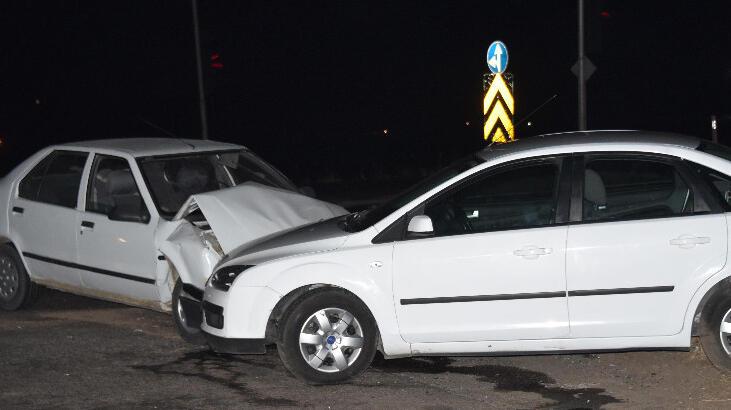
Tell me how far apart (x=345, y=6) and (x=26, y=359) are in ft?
179

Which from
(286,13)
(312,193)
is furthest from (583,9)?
(286,13)

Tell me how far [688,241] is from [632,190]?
1.82 ft

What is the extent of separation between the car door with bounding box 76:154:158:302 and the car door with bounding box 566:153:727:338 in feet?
11.3

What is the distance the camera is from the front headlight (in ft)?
22.8

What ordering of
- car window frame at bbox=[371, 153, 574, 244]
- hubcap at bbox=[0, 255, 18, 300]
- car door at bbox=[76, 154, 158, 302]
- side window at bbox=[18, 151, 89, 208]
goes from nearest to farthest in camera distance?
car window frame at bbox=[371, 153, 574, 244], car door at bbox=[76, 154, 158, 302], side window at bbox=[18, 151, 89, 208], hubcap at bbox=[0, 255, 18, 300]

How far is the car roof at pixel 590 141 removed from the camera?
677 cm

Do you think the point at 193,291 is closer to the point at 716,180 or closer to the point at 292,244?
the point at 292,244

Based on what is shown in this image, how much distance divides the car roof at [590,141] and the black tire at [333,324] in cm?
130

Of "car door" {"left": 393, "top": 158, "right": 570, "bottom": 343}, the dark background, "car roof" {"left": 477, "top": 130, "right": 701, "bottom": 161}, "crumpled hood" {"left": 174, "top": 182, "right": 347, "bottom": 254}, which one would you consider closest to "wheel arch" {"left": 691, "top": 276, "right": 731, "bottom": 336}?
"car door" {"left": 393, "top": 158, "right": 570, "bottom": 343}

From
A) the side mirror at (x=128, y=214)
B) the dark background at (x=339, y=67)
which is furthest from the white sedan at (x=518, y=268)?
the dark background at (x=339, y=67)

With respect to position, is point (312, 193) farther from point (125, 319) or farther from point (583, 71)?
point (583, 71)

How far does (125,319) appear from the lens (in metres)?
9.03

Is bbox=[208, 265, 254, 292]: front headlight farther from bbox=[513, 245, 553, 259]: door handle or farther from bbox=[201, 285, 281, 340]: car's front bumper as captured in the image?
bbox=[513, 245, 553, 259]: door handle

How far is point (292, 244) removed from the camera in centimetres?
697
